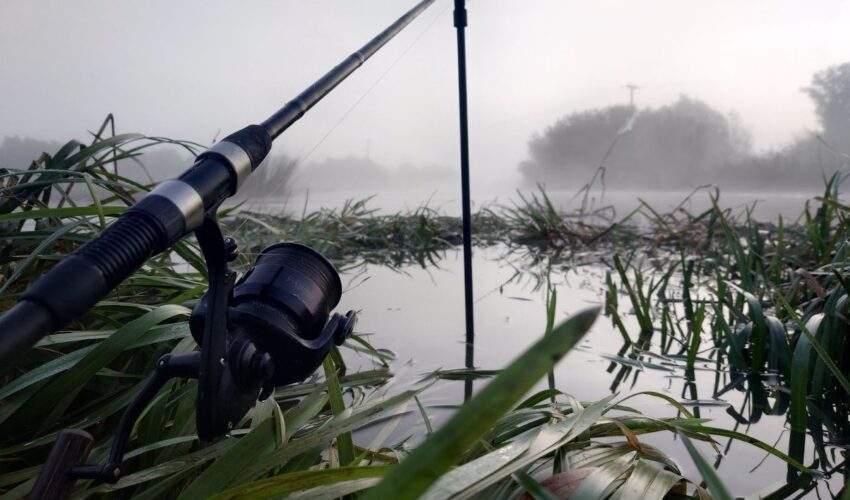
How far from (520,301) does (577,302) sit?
161mm

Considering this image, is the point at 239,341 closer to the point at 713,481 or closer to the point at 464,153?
the point at 713,481

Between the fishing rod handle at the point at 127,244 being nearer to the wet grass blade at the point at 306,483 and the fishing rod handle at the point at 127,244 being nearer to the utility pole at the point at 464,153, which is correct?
the wet grass blade at the point at 306,483

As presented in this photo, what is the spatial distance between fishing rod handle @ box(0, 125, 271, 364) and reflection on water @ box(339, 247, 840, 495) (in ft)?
0.96

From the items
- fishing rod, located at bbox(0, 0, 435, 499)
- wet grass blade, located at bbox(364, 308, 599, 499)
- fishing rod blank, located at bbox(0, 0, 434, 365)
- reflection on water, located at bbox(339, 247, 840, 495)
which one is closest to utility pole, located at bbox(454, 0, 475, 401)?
reflection on water, located at bbox(339, 247, 840, 495)

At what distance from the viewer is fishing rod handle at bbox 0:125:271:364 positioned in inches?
13.0

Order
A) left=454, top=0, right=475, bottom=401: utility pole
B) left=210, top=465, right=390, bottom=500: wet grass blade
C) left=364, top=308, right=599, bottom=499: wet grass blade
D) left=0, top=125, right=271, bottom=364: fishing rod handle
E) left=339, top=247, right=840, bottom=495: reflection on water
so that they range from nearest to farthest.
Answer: left=364, top=308, right=599, bottom=499: wet grass blade
left=0, top=125, right=271, bottom=364: fishing rod handle
left=210, top=465, right=390, bottom=500: wet grass blade
left=339, top=247, right=840, bottom=495: reflection on water
left=454, top=0, right=475, bottom=401: utility pole

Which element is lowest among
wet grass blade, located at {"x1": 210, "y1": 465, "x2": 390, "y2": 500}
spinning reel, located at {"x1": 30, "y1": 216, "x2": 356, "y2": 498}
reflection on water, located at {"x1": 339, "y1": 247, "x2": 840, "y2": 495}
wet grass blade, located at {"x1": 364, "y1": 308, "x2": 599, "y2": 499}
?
reflection on water, located at {"x1": 339, "y1": 247, "x2": 840, "y2": 495}

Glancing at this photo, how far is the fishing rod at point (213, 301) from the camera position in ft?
1.16

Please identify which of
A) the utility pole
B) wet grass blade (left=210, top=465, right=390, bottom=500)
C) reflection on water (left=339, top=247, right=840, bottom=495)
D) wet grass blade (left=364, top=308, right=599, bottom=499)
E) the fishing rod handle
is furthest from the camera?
the utility pole

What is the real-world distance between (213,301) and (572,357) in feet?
2.64

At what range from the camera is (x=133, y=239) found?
1.31 ft

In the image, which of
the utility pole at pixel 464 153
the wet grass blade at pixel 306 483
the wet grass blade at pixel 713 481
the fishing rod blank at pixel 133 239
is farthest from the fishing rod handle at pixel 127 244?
the utility pole at pixel 464 153

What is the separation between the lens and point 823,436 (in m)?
0.77

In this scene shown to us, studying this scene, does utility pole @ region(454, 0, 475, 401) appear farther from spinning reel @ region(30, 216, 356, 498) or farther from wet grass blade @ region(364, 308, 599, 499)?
wet grass blade @ region(364, 308, 599, 499)
